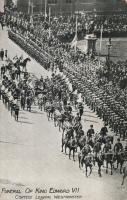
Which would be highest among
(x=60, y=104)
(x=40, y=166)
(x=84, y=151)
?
(x=60, y=104)

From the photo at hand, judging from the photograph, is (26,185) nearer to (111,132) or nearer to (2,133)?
(2,133)

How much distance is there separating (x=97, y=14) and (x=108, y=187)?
A: 14.7 ft

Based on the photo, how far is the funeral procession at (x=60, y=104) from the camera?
12.0 meters

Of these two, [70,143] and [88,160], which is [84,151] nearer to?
[88,160]

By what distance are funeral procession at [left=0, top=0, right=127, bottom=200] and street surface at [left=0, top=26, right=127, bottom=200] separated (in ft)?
0.06

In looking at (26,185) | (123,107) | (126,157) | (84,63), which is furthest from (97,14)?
(26,185)

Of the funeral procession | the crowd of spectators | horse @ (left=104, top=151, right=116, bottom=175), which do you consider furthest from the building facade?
horse @ (left=104, top=151, right=116, bottom=175)

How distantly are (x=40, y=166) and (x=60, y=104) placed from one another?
4.98 ft

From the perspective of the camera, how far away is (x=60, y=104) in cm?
1298

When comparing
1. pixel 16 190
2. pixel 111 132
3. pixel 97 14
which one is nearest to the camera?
pixel 16 190

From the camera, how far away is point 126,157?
40.6ft

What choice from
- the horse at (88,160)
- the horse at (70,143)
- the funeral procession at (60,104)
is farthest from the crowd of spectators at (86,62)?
the horse at (88,160)

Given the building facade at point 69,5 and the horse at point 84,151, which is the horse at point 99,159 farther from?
the building facade at point 69,5

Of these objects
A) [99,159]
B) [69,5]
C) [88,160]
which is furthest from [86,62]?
[88,160]
